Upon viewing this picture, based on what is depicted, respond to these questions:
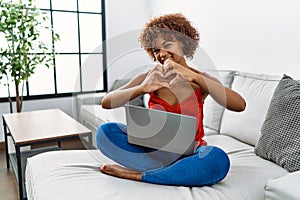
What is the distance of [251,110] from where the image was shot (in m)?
1.73

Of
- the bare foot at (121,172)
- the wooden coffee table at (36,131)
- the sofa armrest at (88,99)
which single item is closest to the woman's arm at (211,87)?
the bare foot at (121,172)

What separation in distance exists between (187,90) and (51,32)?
2478 millimetres

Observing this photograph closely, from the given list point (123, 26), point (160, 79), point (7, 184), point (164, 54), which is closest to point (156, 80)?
point (160, 79)

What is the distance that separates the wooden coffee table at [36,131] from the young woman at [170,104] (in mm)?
770

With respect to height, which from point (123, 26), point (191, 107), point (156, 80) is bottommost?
point (191, 107)

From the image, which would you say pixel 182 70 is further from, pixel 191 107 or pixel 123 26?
pixel 123 26

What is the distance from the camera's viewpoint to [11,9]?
8.66 feet

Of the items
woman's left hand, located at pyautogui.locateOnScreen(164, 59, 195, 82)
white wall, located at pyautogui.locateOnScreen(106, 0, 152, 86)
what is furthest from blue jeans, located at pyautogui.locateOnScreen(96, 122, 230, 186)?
white wall, located at pyautogui.locateOnScreen(106, 0, 152, 86)

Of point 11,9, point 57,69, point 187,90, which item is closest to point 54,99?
point 57,69

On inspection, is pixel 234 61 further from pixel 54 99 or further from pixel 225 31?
pixel 54 99

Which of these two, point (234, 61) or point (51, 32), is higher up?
point (51, 32)

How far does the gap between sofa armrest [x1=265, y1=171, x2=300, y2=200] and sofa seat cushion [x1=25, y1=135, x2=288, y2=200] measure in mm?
180

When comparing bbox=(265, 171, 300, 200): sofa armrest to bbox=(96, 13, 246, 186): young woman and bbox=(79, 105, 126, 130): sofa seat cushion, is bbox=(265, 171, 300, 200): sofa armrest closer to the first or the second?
bbox=(96, 13, 246, 186): young woman

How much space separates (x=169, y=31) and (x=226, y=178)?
2.30ft
